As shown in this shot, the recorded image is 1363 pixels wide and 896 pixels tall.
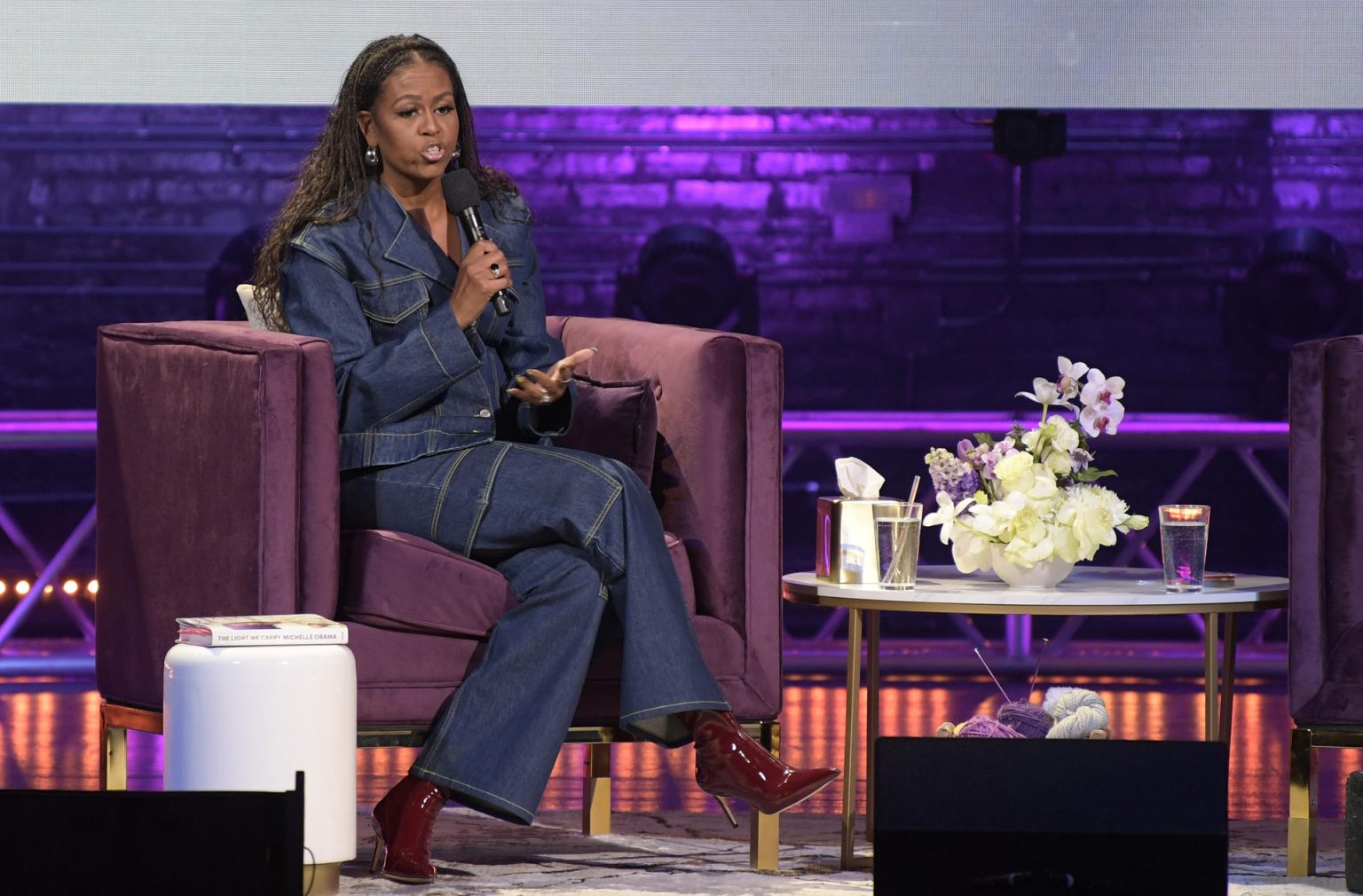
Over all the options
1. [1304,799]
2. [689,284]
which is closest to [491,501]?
[1304,799]

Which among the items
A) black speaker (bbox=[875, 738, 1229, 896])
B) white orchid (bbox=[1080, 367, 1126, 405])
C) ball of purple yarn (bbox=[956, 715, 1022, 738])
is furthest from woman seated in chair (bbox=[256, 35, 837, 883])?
white orchid (bbox=[1080, 367, 1126, 405])

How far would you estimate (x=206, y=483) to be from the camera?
262cm

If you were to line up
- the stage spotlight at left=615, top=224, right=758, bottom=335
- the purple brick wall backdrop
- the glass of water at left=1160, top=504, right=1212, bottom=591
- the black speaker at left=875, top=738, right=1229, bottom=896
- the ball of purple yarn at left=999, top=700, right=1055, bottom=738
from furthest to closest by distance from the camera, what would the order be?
the purple brick wall backdrop, the stage spotlight at left=615, top=224, right=758, bottom=335, the ball of purple yarn at left=999, top=700, right=1055, bottom=738, the glass of water at left=1160, top=504, right=1212, bottom=591, the black speaker at left=875, top=738, right=1229, bottom=896

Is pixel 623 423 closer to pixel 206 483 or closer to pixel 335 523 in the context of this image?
pixel 335 523

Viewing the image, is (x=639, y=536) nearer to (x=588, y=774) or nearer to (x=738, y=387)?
(x=738, y=387)

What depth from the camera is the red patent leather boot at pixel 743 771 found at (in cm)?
247

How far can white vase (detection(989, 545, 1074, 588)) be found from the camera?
274 cm

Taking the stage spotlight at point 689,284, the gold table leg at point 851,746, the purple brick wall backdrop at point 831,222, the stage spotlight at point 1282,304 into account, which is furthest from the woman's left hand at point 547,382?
the stage spotlight at point 1282,304

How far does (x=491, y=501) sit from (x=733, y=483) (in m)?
0.37

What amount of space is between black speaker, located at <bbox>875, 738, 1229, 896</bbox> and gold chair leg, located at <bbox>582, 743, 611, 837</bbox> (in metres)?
1.19

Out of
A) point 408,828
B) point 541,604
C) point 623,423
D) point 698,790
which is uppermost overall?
point 623,423

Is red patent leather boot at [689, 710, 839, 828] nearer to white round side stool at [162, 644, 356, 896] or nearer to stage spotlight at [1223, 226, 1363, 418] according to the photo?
white round side stool at [162, 644, 356, 896]

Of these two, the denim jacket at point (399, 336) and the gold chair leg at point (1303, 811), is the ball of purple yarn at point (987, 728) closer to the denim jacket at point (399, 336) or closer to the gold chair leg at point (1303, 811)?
the gold chair leg at point (1303, 811)

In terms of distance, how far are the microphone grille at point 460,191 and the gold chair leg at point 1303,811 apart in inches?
55.8
